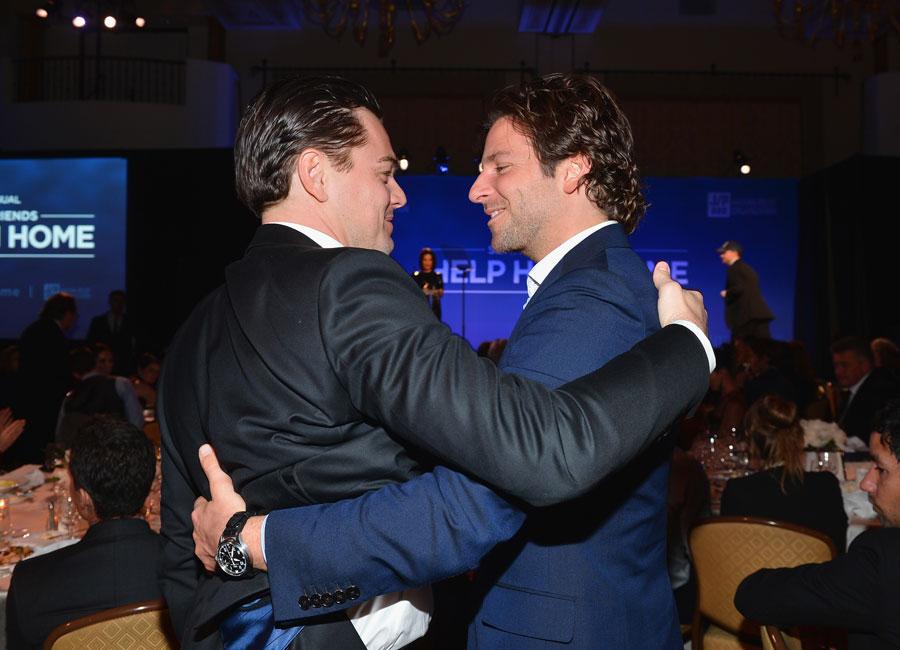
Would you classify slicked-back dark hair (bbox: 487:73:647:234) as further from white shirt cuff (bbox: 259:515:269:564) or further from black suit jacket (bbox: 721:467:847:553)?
black suit jacket (bbox: 721:467:847:553)

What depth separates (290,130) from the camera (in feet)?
4.28

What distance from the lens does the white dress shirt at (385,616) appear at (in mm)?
1292

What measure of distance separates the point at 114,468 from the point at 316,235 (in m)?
1.70

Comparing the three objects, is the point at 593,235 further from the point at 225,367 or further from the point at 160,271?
the point at 160,271

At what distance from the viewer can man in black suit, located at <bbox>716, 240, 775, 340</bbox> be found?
430 inches

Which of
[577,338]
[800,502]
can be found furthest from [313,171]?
[800,502]

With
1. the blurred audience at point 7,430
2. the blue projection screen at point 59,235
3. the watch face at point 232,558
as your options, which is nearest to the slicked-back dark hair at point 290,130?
the watch face at point 232,558

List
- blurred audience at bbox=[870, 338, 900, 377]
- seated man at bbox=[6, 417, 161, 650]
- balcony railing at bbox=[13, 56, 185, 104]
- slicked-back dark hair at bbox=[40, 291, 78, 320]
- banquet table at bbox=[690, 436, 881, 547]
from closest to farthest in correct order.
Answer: seated man at bbox=[6, 417, 161, 650] < banquet table at bbox=[690, 436, 881, 547] < blurred audience at bbox=[870, 338, 900, 377] < slicked-back dark hair at bbox=[40, 291, 78, 320] < balcony railing at bbox=[13, 56, 185, 104]

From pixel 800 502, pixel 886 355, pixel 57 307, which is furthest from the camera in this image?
pixel 57 307

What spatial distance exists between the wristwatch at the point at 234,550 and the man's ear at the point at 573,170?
0.83m

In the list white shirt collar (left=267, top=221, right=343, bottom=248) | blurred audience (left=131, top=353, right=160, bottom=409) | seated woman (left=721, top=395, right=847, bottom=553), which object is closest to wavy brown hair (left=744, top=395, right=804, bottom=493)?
seated woman (left=721, top=395, right=847, bottom=553)

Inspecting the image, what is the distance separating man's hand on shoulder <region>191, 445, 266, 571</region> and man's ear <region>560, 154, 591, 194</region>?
0.80m

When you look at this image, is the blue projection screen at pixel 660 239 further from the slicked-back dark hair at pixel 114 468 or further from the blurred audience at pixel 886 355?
the slicked-back dark hair at pixel 114 468

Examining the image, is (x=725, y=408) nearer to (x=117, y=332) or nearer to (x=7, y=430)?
(x=7, y=430)
